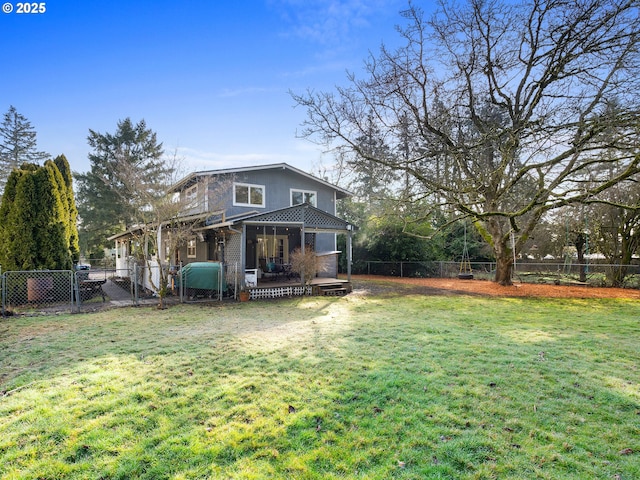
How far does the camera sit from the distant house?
13.0 metres

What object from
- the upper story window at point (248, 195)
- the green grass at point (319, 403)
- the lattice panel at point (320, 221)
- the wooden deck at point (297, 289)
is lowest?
the green grass at point (319, 403)

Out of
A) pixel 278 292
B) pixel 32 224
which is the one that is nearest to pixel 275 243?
pixel 278 292

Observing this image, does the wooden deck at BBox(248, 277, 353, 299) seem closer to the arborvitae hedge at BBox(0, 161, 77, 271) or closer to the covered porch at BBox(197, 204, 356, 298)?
the covered porch at BBox(197, 204, 356, 298)

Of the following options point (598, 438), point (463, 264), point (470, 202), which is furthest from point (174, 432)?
point (463, 264)

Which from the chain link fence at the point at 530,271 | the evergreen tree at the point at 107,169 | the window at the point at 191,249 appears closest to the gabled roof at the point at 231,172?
the window at the point at 191,249

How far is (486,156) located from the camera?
15.0m

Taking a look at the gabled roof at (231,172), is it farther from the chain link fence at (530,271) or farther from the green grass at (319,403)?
the green grass at (319,403)

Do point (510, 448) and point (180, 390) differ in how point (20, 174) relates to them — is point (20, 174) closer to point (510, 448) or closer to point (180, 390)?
point (180, 390)

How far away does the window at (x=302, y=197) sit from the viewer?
16.9 meters

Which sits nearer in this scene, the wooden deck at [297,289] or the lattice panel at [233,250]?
the wooden deck at [297,289]

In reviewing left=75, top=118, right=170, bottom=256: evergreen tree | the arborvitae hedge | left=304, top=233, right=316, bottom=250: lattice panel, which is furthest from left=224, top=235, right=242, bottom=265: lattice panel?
left=75, top=118, right=170, bottom=256: evergreen tree

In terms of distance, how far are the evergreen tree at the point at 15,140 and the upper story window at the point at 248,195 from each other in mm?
33442

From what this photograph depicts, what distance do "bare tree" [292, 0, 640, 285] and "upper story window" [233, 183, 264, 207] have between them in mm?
3549

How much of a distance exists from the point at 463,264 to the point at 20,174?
2113cm
